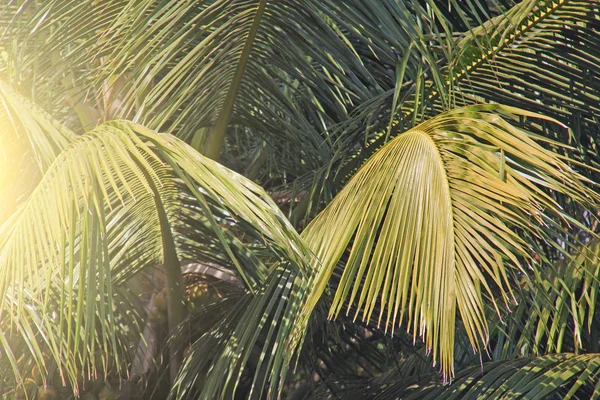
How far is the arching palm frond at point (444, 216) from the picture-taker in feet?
3.65

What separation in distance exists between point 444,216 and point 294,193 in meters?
0.91

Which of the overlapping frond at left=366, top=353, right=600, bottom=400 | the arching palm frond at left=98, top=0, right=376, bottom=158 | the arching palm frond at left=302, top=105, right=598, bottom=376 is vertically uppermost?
the arching palm frond at left=98, top=0, right=376, bottom=158

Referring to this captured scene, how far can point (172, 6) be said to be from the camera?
1653mm

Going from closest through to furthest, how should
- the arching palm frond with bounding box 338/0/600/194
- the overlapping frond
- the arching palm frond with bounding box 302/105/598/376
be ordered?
1. the arching palm frond with bounding box 302/105/598/376
2. the overlapping frond
3. the arching palm frond with bounding box 338/0/600/194

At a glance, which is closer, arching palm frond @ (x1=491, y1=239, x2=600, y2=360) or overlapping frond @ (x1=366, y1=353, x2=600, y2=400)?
overlapping frond @ (x1=366, y1=353, x2=600, y2=400)

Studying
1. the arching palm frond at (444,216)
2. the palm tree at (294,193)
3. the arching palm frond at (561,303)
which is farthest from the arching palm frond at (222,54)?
the arching palm frond at (561,303)

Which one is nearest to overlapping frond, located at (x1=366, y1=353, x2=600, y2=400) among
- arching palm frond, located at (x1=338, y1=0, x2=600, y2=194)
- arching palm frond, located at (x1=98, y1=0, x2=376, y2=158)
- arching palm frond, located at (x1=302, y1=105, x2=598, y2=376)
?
arching palm frond, located at (x1=302, y1=105, x2=598, y2=376)

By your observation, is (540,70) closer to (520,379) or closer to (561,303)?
(561,303)

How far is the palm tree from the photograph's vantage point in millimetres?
1136

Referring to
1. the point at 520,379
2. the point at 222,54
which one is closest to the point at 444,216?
the point at 520,379

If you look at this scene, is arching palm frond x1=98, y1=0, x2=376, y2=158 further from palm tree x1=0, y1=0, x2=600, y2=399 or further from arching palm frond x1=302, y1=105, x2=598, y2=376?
arching palm frond x1=302, y1=105, x2=598, y2=376

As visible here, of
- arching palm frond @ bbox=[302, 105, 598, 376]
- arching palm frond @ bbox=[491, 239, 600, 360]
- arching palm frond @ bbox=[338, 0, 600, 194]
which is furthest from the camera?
arching palm frond @ bbox=[338, 0, 600, 194]

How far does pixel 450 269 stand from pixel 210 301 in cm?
147

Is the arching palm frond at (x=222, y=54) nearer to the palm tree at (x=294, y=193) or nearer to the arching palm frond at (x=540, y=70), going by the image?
the palm tree at (x=294, y=193)
